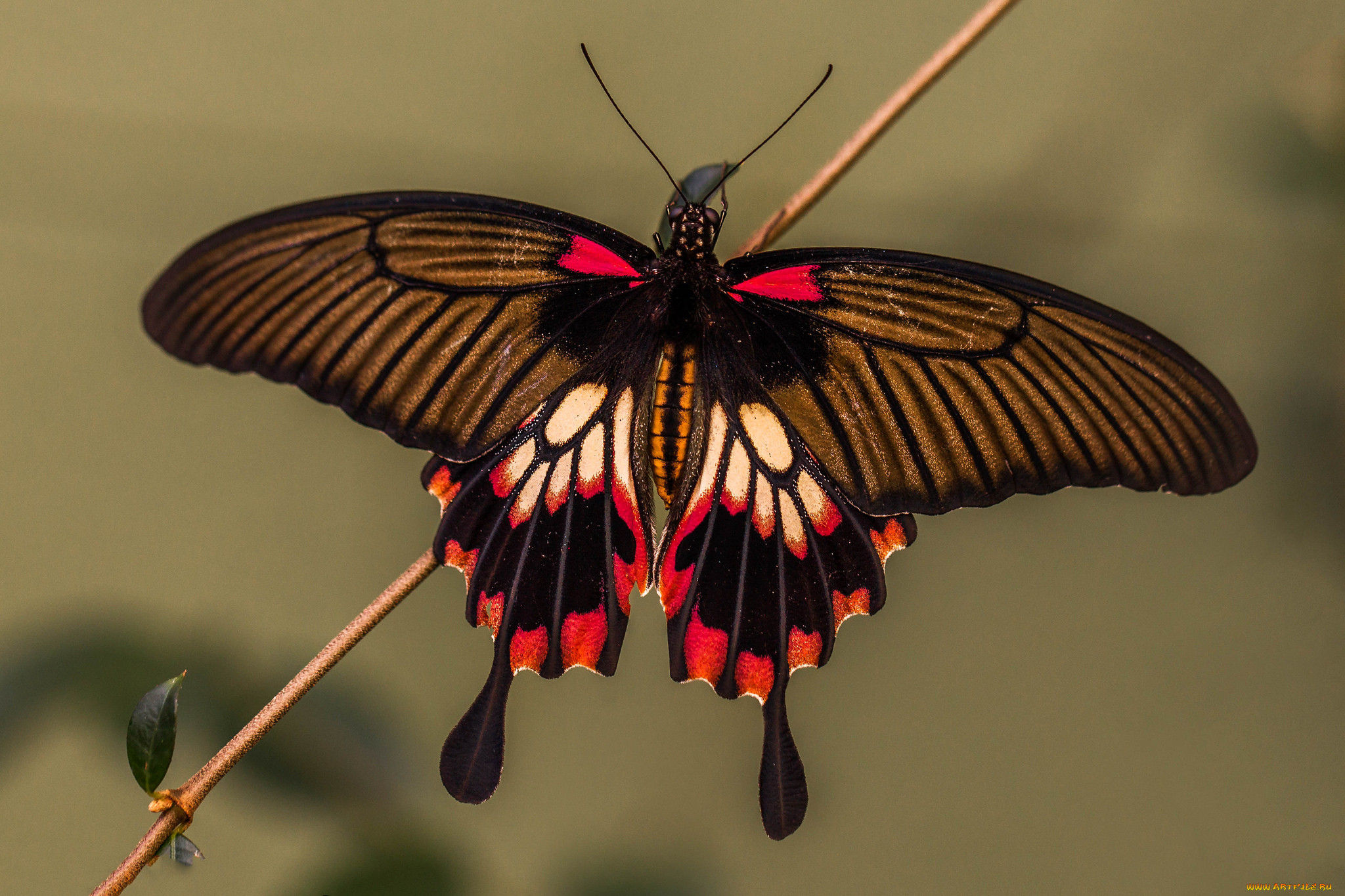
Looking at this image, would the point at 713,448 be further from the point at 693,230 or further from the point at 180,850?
the point at 180,850

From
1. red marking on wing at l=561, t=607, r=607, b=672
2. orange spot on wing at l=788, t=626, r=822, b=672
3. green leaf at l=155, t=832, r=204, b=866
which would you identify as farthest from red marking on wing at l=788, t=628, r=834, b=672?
green leaf at l=155, t=832, r=204, b=866

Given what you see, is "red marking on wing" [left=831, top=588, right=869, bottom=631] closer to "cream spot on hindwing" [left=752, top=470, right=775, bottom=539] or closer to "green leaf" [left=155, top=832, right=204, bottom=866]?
"cream spot on hindwing" [left=752, top=470, right=775, bottom=539]

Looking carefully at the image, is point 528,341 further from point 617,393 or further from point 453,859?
point 453,859

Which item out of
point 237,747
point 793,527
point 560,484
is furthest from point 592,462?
point 237,747

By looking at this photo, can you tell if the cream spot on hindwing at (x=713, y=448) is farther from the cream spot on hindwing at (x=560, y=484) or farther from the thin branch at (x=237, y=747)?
the thin branch at (x=237, y=747)

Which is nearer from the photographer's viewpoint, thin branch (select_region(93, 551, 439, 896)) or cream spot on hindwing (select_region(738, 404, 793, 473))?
Answer: thin branch (select_region(93, 551, 439, 896))

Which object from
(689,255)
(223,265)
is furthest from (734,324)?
(223,265)

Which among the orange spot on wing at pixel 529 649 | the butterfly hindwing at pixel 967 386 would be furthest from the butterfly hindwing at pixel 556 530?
the butterfly hindwing at pixel 967 386
